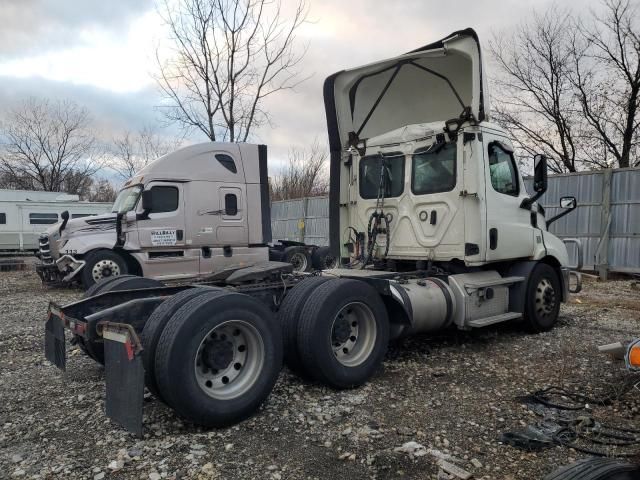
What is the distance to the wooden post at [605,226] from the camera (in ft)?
43.0

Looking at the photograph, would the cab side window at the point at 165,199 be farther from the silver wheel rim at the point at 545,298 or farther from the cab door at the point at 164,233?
the silver wheel rim at the point at 545,298

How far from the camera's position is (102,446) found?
11.5 ft

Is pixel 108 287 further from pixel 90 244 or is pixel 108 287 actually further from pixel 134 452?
pixel 90 244

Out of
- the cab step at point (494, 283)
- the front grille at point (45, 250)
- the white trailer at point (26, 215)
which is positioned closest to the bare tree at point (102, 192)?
the white trailer at point (26, 215)

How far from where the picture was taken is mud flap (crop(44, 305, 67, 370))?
173 inches

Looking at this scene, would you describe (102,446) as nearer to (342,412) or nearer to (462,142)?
(342,412)

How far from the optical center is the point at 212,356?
3.82 metres

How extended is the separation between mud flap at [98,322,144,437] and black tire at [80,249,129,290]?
7.86 m

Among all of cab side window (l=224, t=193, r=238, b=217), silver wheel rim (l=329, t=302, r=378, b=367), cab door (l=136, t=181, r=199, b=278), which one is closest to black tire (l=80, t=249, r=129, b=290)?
cab door (l=136, t=181, r=199, b=278)

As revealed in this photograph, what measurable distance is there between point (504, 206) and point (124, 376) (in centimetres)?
509

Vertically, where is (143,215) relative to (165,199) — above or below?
below

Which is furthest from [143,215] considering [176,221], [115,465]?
[115,465]

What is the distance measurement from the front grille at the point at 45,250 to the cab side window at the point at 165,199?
3547 millimetres

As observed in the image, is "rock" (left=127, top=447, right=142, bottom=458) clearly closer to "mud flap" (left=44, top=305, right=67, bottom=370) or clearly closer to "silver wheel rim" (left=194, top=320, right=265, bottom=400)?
"silver wheel rim" (left=194, top=320, right=265, bottom=400)
